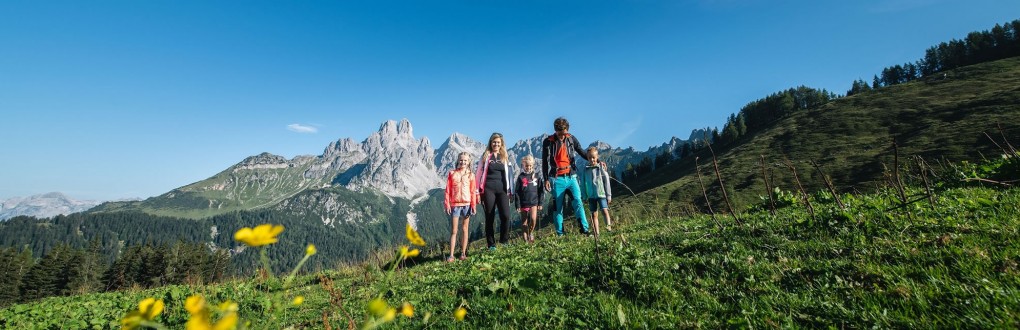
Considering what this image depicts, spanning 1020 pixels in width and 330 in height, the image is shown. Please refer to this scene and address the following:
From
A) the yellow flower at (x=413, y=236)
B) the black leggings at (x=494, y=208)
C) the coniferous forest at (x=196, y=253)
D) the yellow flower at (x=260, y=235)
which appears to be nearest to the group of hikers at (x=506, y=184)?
the black leggings at (x=494, y=208)

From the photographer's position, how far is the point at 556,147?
1151 centimetres

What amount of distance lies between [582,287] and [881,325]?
2.55m

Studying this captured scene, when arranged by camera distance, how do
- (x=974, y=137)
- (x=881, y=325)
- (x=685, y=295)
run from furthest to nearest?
(x=974, y=137), (x=685, y=295), (x=881, y=325)

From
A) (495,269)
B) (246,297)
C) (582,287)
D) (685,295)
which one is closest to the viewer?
(685,295)

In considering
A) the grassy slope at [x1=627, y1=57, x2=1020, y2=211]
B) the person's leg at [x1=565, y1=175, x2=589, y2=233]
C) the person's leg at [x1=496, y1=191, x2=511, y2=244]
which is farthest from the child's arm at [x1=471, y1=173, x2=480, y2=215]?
the grassy slope at [x1=627, y1=57, x2=1020, y2=211]

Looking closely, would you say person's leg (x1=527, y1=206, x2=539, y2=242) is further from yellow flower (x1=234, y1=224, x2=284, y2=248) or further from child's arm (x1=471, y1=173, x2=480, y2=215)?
yellow flower (x1=234, y1=224, x2=284, y2=248)

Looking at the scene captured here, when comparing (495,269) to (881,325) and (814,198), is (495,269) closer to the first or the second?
(881,325)

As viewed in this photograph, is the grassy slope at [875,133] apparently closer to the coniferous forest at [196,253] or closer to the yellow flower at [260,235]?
the coniferous forest at [196,253]

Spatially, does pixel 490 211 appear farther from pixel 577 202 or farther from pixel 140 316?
pixel 140 316

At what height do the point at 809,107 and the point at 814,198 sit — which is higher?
the point at 809,107

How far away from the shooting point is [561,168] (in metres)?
11.1

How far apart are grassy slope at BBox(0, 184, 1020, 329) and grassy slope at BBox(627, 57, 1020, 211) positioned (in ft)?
176

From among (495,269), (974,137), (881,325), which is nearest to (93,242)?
(495,269)

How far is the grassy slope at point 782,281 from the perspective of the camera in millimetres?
2850
